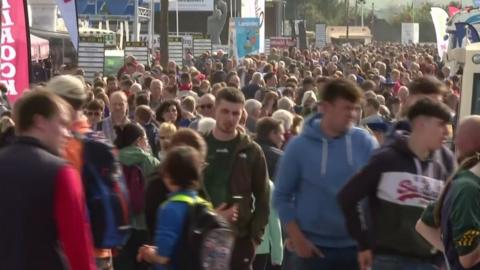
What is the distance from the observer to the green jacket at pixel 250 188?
8.09 metres

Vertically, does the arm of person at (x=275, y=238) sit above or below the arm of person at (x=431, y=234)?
below

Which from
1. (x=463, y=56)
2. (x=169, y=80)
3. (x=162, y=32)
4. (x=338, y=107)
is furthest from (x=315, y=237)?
(x=162, y=32)

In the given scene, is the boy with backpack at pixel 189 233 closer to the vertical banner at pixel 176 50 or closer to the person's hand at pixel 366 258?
the person's hand at pixel 366 258

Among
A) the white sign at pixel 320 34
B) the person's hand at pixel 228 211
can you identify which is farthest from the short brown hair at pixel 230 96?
the white sign at pixel 320 34

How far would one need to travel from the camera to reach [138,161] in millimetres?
9328

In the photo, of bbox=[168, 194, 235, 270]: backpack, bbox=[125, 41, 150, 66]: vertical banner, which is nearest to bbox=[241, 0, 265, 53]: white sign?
bbox=[125, 41, 150, 66]: vertical banner

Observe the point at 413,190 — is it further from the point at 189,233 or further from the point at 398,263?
the point at 189,233

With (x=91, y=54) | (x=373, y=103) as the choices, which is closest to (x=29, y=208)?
A: (x=373, y=103)

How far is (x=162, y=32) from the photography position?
31906 mm

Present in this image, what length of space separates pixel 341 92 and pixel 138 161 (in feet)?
8.69

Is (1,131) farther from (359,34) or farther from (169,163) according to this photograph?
(359,34)

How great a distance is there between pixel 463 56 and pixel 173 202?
7.62 meters

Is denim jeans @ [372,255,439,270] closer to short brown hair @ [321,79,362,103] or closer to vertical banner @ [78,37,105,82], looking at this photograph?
short brown hair @ [321,79,362,103]

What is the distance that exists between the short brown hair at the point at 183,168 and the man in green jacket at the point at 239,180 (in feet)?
4.51
